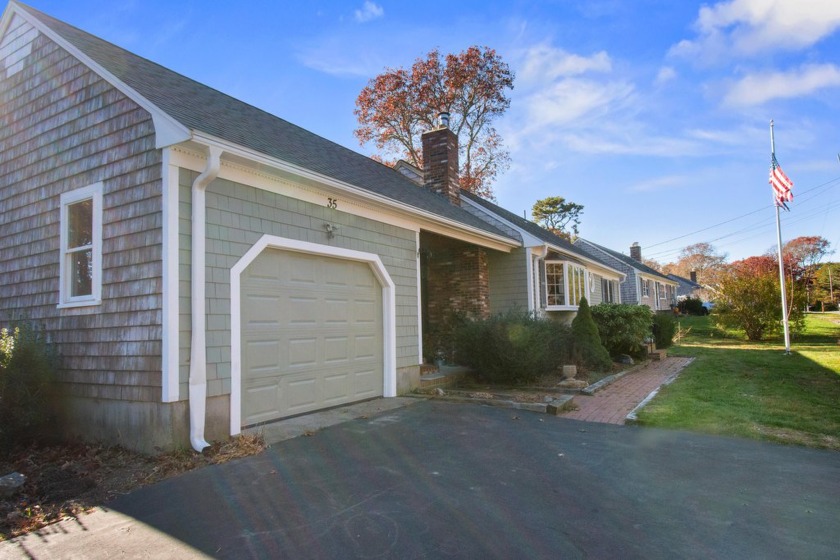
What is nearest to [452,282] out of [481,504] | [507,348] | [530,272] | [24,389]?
[530,272]

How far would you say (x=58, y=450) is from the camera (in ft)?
18.4

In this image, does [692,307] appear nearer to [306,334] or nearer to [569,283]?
[569,283]

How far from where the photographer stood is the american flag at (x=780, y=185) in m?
14.6

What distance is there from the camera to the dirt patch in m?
3.77

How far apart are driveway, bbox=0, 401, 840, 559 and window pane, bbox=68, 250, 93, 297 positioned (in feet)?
10.4

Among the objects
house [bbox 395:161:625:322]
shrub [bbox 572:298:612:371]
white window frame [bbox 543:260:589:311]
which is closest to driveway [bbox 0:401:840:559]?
shrub [bbox 572:298:612:371]

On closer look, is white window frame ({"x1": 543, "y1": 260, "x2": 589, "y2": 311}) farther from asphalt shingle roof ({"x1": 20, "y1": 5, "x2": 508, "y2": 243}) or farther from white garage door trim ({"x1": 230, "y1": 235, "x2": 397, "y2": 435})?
A: white garage door trim ({"x1": 230, "y1": 235, "x2": 397, "y2": 435})

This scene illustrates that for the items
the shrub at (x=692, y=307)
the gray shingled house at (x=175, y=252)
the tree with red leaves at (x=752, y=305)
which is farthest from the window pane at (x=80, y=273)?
the shrub at (x=692, y=307)

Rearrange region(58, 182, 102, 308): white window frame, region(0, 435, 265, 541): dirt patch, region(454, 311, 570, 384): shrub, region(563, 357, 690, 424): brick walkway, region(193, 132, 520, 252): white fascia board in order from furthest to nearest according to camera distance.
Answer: region(454, 311, 570, 384): shrub, region(563, 357, 690, 424): brick walkway, region(58, 182, 102, 308): white window frame, region(193, 132, 520, 252): white fascia board, region(0, 435, 265, 541): dirt patch

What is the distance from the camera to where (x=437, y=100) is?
2547 centimetres

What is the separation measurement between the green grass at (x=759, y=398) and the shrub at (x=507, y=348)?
7.20ft

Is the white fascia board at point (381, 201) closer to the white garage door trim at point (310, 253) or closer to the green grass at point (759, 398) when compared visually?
the white garage door trim at point (310, 253)

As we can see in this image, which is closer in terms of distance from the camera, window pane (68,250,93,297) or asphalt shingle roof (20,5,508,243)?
asphalt shingle roof (20,5,508,243)

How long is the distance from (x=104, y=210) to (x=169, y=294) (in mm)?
1739
